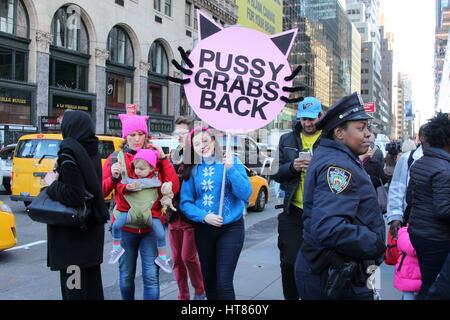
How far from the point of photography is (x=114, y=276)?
6.46 m

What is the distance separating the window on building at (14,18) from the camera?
2442 cm

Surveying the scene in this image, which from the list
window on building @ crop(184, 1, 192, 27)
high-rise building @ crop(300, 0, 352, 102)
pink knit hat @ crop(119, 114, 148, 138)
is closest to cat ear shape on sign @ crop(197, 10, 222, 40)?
pink knit hat @ crop(119, 114, 148, 138)

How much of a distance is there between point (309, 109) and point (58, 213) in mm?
2338

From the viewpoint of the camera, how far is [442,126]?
12.8 feet

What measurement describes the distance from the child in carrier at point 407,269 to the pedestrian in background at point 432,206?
19 centimetres

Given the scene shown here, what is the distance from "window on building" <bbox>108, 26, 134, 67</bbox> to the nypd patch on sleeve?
101ft

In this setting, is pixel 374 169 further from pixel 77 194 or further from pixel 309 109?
pixel 77 194

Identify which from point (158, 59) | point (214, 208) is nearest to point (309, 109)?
point (214, 208)

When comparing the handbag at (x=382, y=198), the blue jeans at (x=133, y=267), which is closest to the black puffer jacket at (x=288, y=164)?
the blue jeans at (x=133, y=267)

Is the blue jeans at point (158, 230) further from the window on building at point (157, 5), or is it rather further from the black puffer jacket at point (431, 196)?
the window on building at point (157, 5)

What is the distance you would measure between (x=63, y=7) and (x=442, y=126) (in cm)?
2771
